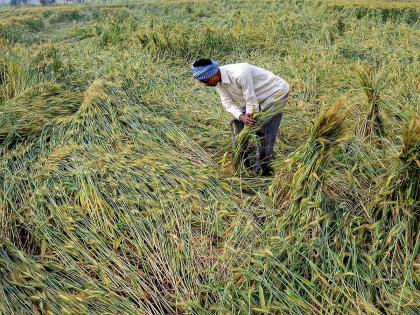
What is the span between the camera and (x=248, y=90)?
3.21 m

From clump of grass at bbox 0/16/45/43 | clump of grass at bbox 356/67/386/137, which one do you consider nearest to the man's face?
clump of grass at bbox 356/67/386/137

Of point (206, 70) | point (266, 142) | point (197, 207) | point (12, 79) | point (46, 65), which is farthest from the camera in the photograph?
point (46, 65)

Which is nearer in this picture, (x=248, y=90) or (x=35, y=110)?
(x=248, y=90)

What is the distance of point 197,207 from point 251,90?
1050mm

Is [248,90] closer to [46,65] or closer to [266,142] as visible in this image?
[266,142]

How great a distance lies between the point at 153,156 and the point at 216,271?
4.34 feet

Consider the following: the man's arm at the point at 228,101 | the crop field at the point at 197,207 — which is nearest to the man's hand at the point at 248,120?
the man's arm at the point at 228,101

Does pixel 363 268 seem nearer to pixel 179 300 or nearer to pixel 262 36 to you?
pixel 179 300

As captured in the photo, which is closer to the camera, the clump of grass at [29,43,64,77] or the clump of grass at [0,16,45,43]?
the clump of grass at [29,43,64,77]

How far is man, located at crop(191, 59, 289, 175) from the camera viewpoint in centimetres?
317

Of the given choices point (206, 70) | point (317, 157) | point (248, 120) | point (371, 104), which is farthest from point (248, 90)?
point (371, 104)

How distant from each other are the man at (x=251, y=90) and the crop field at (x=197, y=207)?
185 mm

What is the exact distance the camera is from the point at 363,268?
2.37 metres

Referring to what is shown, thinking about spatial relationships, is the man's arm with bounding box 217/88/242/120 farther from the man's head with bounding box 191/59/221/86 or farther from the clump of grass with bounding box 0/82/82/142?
the clump of grass with bounding box 0/82/82/142
